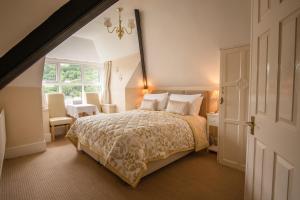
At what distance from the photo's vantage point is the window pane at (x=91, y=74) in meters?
5.20

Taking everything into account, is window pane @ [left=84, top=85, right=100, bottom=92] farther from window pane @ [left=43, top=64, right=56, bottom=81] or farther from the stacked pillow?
the stacked pillow

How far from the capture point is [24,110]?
3102 millimetres

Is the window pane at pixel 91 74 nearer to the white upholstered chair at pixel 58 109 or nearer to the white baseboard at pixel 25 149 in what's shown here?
the white upholstered chair at pixel 58 109

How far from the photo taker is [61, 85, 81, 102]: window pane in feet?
15.8

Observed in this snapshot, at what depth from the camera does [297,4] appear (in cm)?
76

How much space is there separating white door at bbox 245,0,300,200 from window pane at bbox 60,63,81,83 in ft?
15.6

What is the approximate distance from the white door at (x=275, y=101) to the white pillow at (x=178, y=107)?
1.96 meters

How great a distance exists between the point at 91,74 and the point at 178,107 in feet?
10.8

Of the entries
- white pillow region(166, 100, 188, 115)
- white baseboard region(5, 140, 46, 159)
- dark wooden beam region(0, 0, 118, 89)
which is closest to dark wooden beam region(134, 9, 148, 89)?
white pillow region(166, 100, 188, 115)

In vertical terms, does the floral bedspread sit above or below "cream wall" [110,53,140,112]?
below

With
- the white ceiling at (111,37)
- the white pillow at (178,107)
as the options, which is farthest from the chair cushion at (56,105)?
the white pillow at (178,107)

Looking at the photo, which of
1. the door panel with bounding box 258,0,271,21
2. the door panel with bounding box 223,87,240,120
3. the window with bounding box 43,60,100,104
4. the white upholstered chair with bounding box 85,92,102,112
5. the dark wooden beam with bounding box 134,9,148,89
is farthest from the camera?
the white upholstered chair with bounding box 85,92,102,112

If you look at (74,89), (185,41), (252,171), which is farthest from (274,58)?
(74,89)

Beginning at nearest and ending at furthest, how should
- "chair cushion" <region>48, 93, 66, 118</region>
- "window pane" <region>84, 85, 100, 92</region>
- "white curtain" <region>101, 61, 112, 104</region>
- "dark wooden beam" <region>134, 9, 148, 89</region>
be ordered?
"dark wooden beam" <region>134, 9, 148, 89</region>
"chair cushion" <region>48, 93, 66, 118</region>
"white curtain" <region>101, 61, 112, 104</region>
"window pane" <region>84, 85, 100, 92</region>
